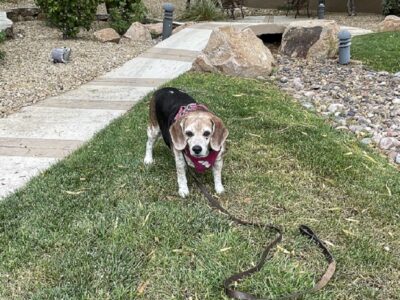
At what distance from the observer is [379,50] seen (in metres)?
9.59

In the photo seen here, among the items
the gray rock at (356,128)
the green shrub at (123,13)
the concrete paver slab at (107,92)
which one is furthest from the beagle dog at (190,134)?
the green shrub at (123,13)

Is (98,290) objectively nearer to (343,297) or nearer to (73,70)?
(343,297)

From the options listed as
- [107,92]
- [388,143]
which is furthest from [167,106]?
[107,92]

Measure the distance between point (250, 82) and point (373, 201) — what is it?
12.9 ft

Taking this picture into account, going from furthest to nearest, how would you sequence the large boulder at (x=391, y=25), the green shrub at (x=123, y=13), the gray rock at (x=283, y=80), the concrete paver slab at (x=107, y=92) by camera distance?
the large boulder at (x=391, y=25), the green shrub at (x=123, y=13), the gray rock at (x=283, y=80), the concrete paver slab at (x=107, y=92)

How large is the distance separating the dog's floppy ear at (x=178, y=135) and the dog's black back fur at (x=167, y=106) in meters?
0.20

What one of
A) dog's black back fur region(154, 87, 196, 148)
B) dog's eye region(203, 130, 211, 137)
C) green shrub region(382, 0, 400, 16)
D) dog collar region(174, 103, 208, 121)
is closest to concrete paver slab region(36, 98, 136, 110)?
dog's black back fur region(154, 87, 196, 148)

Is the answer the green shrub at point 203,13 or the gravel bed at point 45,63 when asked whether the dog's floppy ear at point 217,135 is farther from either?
the green shrub at point 203,13

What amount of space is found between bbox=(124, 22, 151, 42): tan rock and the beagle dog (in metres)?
7.00

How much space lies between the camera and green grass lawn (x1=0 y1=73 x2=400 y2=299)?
9.77ft

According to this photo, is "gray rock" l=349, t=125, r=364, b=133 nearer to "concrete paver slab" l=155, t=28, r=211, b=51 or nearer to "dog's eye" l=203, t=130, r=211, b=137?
"dog's eye" l=203, t=130, r=211, b=137

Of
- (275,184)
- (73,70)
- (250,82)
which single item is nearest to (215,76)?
(250,82)

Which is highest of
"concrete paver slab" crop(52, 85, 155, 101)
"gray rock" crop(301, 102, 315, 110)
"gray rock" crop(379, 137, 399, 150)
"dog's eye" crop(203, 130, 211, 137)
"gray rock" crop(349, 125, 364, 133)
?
"dog's eye" crop(203, 130, 211, 137)

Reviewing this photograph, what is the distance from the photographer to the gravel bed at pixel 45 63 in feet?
23.5
